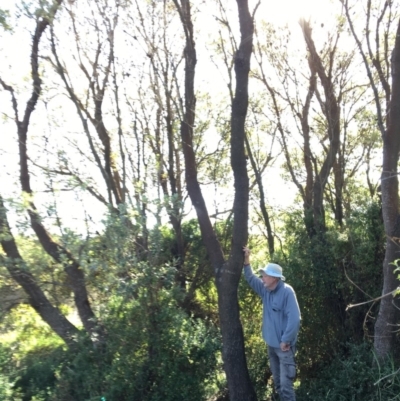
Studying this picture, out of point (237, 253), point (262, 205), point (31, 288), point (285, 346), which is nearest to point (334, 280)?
point (237, 253)

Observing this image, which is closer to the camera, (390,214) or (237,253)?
(390,214)

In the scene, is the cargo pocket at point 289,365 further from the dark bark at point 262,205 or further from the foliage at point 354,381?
the dark bark at point 262,205

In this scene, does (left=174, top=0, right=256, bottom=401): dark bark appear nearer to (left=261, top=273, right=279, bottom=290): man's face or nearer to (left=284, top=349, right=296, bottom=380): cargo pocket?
(left=261, top=273, right=279, bottom=290): man's face

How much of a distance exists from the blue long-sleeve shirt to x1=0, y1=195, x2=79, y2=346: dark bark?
309cm

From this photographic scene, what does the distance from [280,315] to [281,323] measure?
0.10m

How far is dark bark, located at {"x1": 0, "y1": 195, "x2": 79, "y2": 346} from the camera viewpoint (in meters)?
8.41

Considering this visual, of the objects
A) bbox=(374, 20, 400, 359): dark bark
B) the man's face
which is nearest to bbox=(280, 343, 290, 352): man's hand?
the man's face

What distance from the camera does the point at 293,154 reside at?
43.6 ft

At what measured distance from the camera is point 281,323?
7148 mm

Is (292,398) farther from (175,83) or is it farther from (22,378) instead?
(175,83)

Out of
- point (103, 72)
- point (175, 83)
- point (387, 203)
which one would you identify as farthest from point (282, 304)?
point (103, 72)

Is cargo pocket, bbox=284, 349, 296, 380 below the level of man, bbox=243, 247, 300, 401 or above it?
below

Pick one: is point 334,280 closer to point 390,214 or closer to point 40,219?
point 390,214

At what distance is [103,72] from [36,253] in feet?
11.9
